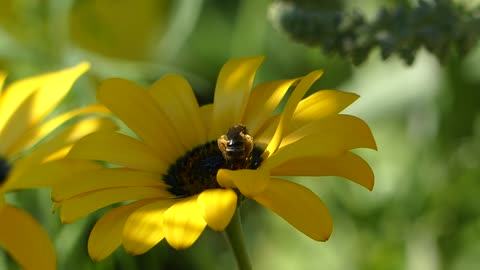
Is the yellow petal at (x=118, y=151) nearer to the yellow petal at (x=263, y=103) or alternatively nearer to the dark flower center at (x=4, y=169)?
the yellow petal at (x=263, y=103)

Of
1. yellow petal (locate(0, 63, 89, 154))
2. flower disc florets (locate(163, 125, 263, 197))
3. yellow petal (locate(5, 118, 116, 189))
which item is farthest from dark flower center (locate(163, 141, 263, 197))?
yellow petal (locate(0, 63, 89, 154))

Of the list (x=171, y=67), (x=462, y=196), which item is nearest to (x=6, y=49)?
(x=171, y=67)

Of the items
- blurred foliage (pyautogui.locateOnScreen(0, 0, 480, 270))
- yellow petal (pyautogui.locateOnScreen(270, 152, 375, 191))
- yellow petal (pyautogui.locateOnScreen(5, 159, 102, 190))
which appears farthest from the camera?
blurred foliage (pyautogui.locateOnScreen(0, 0, 480, 270))

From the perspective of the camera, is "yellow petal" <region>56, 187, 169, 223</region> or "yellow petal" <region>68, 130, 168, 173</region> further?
"yellow petal" <region>68, 130, 168, 173</region>

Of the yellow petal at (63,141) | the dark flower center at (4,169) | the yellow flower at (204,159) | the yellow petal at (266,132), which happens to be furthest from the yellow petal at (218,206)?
the dark flower center at (4,169)

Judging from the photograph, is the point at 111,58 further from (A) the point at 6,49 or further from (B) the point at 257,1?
(A) the point at 6,49

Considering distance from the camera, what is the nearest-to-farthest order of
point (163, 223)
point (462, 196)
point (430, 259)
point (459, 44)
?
1. point (163, 223)
2. point (459, 44)
3. point (430, 259)
4. point (462, 196)

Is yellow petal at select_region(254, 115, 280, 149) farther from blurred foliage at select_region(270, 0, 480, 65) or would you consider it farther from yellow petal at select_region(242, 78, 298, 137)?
blurred foliage at select_region(270, 0, 480, 65)

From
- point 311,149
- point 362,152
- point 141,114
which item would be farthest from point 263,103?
point 362,152
